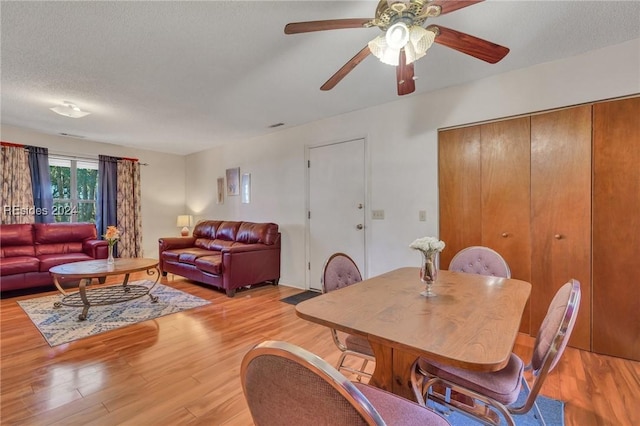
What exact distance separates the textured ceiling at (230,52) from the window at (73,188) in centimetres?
140

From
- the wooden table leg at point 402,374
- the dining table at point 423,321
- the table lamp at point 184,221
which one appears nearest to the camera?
the dining table at point 423,321

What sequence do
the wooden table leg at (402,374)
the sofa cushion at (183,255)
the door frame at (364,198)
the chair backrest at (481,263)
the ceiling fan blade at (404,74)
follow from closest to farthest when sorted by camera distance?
the wooden table leg at (402,374), the ceiling fan blade at (404,74), the chair backrest at (481,263), the door frame at (364,198), the sofa cushion at (183,255)

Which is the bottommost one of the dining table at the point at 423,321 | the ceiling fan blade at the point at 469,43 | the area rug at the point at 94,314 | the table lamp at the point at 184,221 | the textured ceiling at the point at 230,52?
the area rug at the point at 94,314

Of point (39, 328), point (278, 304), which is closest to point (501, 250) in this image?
point (278, 304)

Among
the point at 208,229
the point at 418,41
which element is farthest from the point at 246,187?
the point at 418,41

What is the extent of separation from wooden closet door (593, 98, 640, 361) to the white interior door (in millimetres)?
2102

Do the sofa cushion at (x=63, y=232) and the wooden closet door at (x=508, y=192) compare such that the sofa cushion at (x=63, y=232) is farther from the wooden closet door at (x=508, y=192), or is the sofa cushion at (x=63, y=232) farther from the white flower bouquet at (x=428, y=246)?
the wooden closet door at (x=508, y=192)

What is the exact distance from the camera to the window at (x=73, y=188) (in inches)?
192

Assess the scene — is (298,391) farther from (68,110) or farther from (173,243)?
(173,243)

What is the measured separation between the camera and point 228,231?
16.0 ft

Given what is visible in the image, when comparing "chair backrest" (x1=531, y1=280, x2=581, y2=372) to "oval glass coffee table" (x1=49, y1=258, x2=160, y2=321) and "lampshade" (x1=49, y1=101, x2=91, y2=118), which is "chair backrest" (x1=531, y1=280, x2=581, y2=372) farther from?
"lampshade" (x1=49, y1=101, x2=91, y2=118)

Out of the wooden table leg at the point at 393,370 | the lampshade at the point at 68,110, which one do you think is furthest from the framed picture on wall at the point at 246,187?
the wooden table leg at the point at 393,370

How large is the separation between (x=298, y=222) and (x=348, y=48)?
2.57 meters

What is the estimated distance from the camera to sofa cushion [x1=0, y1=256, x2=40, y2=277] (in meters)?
3.64
